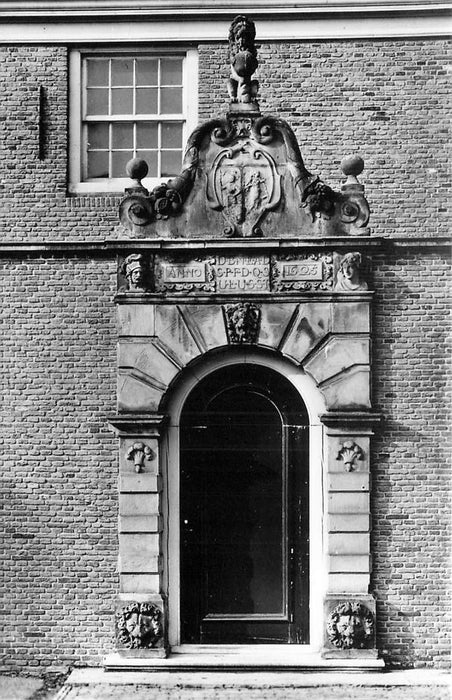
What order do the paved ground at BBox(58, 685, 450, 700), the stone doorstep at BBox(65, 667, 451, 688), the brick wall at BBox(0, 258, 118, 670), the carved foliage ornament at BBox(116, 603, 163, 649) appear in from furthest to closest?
the brick wall at BBox(0, 258, 118, 670) < the carved foliage ornament at BBox(116, 603, 163, 649) < the stone doorstep at BBox(65, 667, 451, 688) < the paved ground at BBox(58, 685, 450, 700)

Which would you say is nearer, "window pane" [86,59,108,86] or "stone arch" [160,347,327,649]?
"stone arch" [160,347,327,649]

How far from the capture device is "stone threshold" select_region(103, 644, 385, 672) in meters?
8.86

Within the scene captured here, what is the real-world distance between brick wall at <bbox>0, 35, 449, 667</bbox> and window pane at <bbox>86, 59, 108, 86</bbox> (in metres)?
0.35

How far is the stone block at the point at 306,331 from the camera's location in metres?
Result: 9.05

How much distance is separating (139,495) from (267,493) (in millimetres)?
1529

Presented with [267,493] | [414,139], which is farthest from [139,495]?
[414,139]

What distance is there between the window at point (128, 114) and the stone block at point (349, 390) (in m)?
3.51

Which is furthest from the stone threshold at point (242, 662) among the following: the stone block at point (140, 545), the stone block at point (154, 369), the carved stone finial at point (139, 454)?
the stone block at point (154, 369)

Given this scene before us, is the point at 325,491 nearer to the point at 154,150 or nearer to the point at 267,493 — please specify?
the point at 267,493

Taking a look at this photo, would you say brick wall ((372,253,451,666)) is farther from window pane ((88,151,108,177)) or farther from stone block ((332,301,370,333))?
window pane ((88,151,108,177))

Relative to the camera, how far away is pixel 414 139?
984cm

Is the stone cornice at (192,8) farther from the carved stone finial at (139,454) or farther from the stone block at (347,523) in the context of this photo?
the stone block at (347,523)

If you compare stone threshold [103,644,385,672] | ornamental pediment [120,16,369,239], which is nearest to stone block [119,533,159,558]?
stone threshold [103,644,385,672]

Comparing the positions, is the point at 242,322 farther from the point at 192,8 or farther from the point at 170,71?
the point at 192,8
